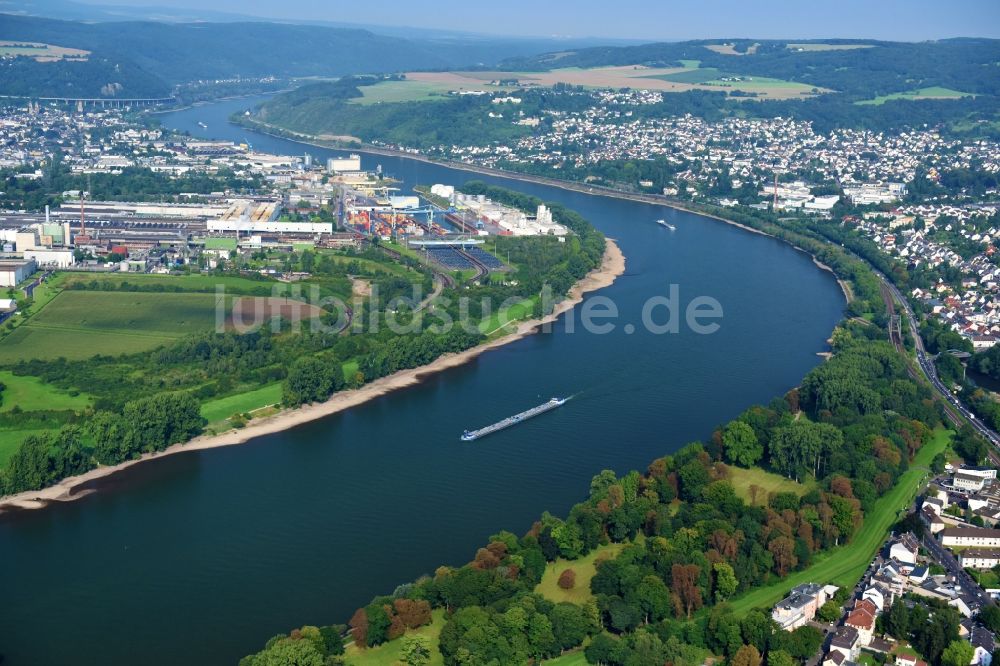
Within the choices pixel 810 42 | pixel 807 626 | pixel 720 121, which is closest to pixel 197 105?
pixel 720 121

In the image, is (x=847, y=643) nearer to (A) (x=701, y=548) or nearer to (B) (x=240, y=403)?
(A) (x=701, y=548)

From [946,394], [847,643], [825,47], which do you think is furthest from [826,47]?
[847,643]

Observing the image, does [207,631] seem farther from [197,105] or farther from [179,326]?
[197,105]

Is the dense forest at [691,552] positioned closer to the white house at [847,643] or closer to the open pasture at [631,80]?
the white house at [847,643]

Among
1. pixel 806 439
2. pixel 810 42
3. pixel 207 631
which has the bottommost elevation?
pixel 207 631

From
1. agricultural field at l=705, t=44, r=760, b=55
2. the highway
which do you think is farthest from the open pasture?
the highway
